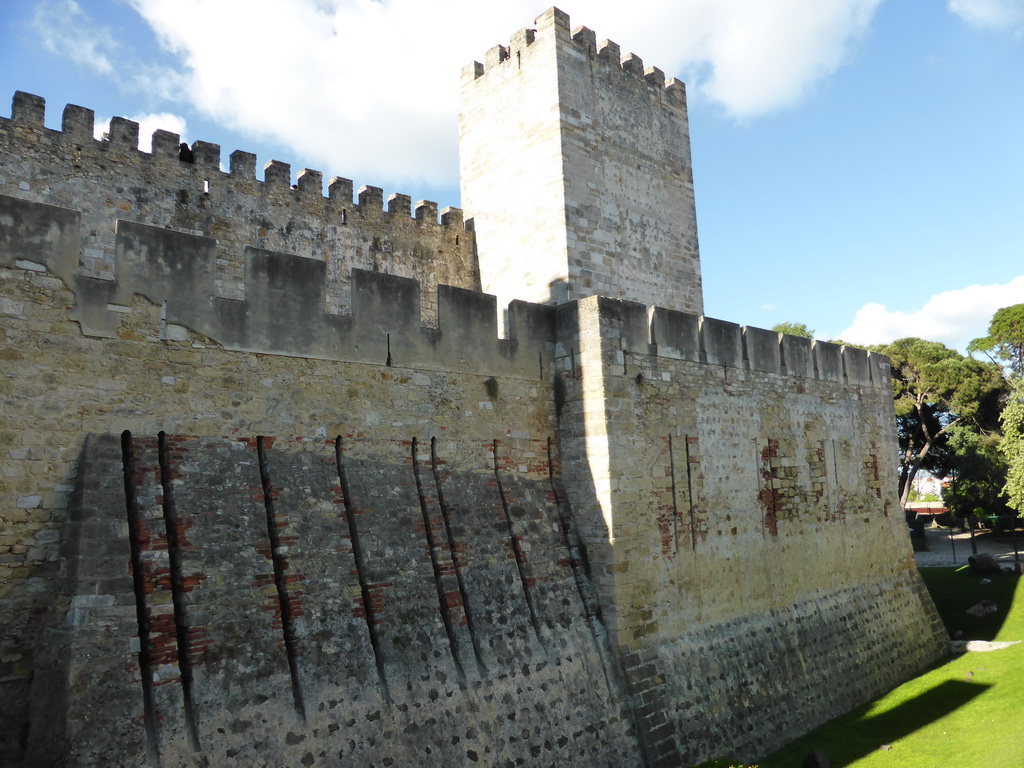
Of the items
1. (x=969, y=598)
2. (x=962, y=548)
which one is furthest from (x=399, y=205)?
(x=962, y=548)

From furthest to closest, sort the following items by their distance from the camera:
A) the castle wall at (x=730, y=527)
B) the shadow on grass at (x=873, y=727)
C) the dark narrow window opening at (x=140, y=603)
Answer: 1. the shadow on grass at (x=873, y=727)
2. the castle wall at (x=730, y=527)
3. the dark narrow window opening at (x=140, y=603)

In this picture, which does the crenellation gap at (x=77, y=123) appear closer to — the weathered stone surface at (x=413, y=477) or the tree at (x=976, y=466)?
the weathered stone surface at (x=413, y=477)

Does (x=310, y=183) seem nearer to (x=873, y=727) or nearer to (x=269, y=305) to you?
(x=269, y=305)

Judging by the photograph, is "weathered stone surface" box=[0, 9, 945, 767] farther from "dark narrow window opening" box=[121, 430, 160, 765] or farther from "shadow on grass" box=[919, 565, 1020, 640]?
"shadow on grass" box=[919, 565, 1020, 640]

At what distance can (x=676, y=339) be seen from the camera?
36.8 feet

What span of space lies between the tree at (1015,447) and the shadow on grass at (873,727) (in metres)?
9.56

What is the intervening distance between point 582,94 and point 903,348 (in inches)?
1070

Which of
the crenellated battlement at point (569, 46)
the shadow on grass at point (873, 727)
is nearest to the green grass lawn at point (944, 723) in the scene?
the shadow on grass at point (873, 727)

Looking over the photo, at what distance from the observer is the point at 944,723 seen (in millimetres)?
11633

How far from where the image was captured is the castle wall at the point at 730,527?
31.9 feet

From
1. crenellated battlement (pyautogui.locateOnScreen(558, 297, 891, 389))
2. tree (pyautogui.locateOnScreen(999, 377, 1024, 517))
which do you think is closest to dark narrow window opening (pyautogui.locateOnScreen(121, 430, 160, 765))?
crenellated battlement (pyautogui.locateOnScreen(558, 297, 891, 389))

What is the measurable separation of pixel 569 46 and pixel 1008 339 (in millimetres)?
29450

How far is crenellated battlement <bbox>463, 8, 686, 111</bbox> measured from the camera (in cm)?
1274

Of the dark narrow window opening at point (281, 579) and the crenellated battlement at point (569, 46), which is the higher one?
the crenellated battlement at point (569, 46)
